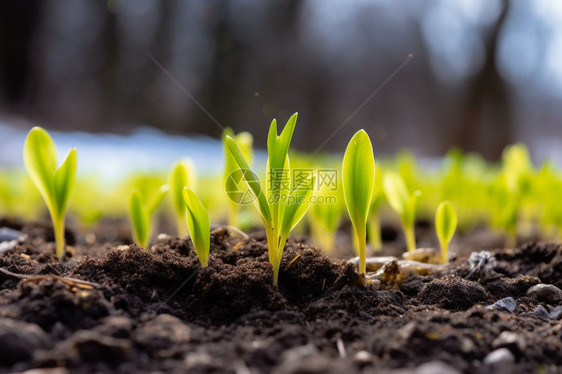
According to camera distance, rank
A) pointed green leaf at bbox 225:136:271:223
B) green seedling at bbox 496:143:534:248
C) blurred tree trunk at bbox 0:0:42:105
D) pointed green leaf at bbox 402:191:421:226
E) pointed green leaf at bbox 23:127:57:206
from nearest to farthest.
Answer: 1. pointed green leaf at bbox 225:136:271:223
2. pointed green leaf at bbox 23:127:57:206
3. pointed green leaf at bbox 402:191:421:226
4. green seedling at bbox 496:143:534:248
5. blurred tree trunk at bbox 0:0:42:105

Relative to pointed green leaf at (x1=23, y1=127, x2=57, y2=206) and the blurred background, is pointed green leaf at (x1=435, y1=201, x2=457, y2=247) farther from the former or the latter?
the blurred background

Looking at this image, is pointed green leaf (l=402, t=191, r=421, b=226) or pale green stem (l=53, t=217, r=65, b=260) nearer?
pale green stem (l=53, t=217, r=65, b=260)

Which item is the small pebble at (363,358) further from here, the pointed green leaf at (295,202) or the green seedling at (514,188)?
the green seedling at (514,188)

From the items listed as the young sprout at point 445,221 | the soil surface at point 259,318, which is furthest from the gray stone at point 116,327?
the young sprout at point 445,221

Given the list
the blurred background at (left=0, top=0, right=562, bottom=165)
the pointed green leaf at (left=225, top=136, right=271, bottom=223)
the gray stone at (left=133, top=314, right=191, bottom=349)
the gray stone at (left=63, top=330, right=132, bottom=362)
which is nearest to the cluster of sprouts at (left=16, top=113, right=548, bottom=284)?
the pointed green leaf at (left=225, top=136, right=271, bottom=223)

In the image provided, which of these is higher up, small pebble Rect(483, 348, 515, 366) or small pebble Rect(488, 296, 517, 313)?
small pebble Rect(483, 348, 515, 366)

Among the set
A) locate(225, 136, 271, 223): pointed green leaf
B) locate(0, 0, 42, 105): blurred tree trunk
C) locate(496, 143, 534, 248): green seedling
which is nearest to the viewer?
locate(225, 136, 271, 223): pointed green leaf

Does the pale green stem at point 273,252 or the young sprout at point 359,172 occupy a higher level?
the young sprout at point 359,172
